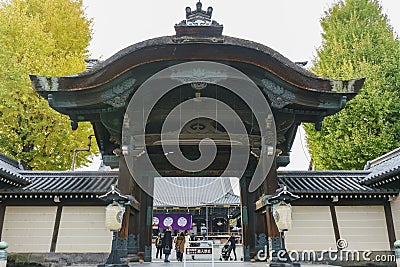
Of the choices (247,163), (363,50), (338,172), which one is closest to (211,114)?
(247,163)

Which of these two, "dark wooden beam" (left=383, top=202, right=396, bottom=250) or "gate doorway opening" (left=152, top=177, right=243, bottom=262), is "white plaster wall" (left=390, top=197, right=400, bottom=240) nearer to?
"dark wooden beam" (left=383, top=202, right=396, bottom=250)

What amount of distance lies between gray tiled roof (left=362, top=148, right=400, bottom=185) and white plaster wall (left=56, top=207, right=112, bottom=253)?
27.5ft

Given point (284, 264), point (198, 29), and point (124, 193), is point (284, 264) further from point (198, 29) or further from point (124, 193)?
point (198, 29)

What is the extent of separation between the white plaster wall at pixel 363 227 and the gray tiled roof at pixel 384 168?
0.95 m

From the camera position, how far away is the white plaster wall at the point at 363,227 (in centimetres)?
1034

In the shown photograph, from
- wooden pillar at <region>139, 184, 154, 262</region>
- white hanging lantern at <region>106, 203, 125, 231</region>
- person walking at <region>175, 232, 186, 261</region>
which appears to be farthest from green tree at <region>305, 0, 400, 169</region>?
white hanging lantern at <region>106, 203, 125, 231</region>

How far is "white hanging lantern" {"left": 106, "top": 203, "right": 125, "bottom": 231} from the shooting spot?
21.7 ft

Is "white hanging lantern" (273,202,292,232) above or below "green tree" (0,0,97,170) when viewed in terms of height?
below

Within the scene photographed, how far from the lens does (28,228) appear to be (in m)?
10.3

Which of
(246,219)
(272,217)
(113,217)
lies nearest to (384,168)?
(246,219)

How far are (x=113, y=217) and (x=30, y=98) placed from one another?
9.90m

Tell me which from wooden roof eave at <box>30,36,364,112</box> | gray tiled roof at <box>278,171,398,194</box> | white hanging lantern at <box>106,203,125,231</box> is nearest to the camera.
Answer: white hanging lantern at <box>106,203,125,231</box>

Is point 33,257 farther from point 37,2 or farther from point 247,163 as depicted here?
point 37,2

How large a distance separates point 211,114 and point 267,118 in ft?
4.71
